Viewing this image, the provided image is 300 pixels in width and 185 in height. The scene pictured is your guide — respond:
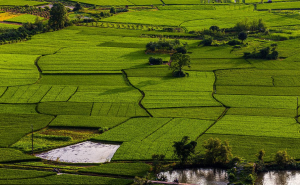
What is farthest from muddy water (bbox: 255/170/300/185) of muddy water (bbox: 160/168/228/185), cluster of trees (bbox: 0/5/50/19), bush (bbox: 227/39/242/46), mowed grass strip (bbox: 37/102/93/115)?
cluster of trees (bbox: 0/5/50/19)

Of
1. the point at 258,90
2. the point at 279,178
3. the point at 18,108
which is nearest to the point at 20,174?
the point at 18,108

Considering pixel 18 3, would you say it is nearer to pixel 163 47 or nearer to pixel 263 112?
pixel 163 47

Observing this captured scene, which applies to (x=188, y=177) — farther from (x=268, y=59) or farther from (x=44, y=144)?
(x=268, y=59)

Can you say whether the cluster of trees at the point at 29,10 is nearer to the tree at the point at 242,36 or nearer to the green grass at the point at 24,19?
the green grass at the point at 24,19

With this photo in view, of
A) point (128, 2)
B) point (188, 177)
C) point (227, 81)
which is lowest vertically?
point (188, 177)

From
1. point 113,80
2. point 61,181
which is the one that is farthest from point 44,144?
point 113,80

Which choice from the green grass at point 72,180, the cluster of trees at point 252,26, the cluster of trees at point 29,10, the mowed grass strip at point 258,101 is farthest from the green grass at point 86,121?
the cluster of trees at point 29,10
